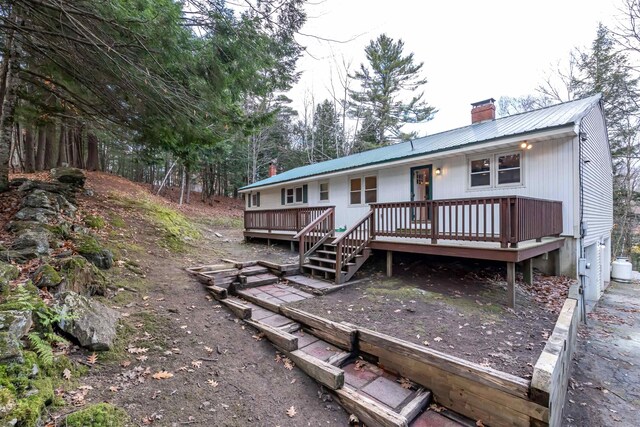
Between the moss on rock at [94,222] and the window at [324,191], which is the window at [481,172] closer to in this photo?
the window at [324,191]

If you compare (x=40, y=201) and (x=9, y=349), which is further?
(x=40, y=201)

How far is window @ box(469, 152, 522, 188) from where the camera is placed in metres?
7.83

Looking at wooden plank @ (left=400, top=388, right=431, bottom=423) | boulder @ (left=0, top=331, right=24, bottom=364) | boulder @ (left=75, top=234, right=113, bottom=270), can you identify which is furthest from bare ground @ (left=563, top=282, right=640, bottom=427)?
boulder @ (left=75, top=234, right=113, bottom=270)

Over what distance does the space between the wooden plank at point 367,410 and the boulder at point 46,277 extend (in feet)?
12.9

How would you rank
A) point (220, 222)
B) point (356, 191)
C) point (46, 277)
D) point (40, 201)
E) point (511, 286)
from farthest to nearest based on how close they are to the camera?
point (220, 222), point (356, 191), point (40, 201), point (511, 286), point (46, 277)

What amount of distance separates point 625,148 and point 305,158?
24100mm

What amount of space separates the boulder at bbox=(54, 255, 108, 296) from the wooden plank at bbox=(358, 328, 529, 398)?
13.5 ft

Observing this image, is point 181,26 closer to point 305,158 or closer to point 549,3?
point 549,3

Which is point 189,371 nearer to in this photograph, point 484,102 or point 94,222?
point 94,222

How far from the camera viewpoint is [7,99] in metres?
6.66

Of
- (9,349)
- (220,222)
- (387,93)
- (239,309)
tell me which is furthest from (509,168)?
(387,93)

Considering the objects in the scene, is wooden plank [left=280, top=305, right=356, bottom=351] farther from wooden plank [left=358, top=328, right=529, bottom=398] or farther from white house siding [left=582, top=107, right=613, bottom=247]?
white house siding [left=582, top=107, right=613, bottom=247]

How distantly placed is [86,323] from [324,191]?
10280 mm

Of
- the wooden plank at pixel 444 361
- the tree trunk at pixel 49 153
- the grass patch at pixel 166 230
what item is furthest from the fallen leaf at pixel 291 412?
the tree trunk at pixel 49 153
